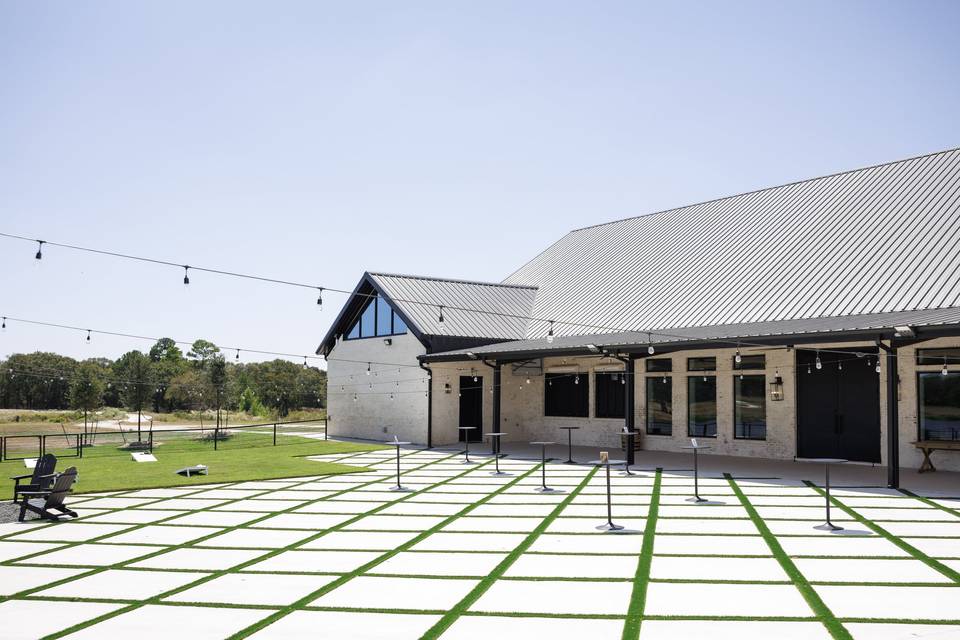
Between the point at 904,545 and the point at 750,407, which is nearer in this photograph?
the point at 904,545

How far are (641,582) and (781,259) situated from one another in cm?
1334

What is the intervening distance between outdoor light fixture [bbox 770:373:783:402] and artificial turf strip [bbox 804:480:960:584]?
5469 millimetres

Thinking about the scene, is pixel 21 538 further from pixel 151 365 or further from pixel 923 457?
pixel 151 365

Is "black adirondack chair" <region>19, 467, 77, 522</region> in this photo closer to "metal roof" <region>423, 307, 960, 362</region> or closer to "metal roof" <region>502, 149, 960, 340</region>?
"metal roof" <region>423, 307, 960, 362</region>

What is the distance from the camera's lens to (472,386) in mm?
23188

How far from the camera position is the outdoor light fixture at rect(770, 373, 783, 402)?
1686 cm

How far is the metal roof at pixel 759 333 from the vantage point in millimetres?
12352

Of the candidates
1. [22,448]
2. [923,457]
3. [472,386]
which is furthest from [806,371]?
[22,448]

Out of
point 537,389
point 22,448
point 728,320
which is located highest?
point 728,320

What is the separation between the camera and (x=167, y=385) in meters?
51.5

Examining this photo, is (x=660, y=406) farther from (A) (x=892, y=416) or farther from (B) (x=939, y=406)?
(A) (x=892, y=416)

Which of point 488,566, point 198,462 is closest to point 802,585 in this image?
point 488,566

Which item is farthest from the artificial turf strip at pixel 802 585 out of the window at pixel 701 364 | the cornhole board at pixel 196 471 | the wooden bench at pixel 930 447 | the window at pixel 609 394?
the cornhole board at pixel 196 471

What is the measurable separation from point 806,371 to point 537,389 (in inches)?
333
